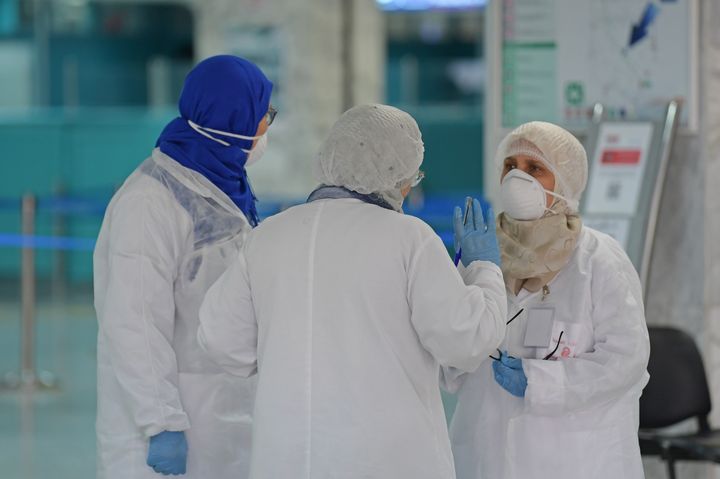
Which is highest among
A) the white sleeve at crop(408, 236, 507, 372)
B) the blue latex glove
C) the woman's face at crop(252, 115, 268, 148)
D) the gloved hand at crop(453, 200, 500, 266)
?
the woman's face at crop(252, 115, 268, 148)

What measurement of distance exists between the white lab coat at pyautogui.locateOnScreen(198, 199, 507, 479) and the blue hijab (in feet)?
2.08

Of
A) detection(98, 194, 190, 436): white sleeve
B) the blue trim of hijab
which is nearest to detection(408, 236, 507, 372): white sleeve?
the blue trim of hijab

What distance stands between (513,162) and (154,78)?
10.8 meters

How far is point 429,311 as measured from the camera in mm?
2811

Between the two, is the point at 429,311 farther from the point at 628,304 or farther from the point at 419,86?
the point at 419,86

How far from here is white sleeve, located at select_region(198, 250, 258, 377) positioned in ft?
9.88

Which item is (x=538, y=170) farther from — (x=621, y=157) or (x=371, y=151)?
(x=621, y=157)

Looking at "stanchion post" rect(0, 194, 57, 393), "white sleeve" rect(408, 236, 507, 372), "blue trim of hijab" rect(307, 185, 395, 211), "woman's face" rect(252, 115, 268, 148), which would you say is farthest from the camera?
"stanchion post" rect(0, 194, 57, 393)

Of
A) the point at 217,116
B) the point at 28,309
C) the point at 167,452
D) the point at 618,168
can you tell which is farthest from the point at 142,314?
the point at 28,309

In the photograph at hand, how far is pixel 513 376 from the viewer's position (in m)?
3.26

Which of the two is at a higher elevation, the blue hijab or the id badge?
the blue hijab

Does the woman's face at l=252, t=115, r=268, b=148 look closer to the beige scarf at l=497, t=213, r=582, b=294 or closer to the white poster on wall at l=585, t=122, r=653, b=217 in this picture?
the beige scarf at l=497, t=213, r=582, b=294

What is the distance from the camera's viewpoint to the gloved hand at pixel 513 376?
326 cm

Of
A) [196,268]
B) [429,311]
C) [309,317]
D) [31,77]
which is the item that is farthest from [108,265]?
[31,77]
